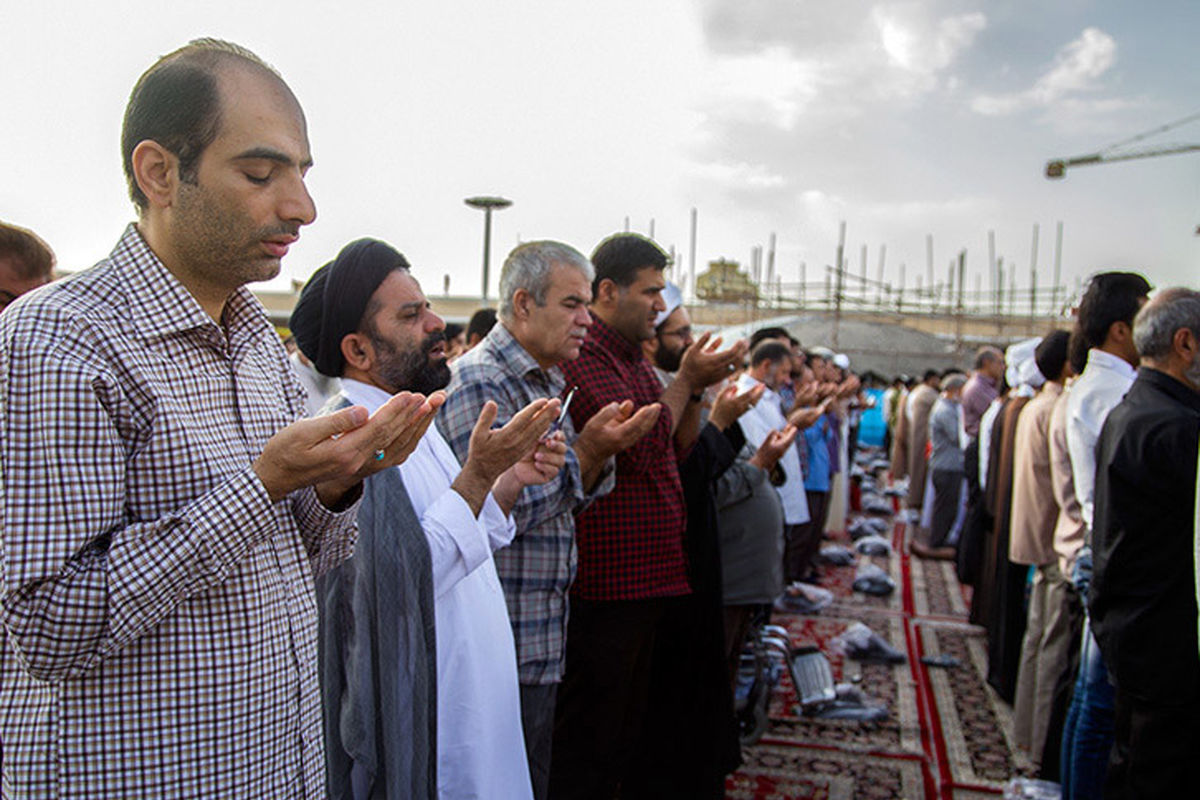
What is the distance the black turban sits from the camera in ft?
7.09

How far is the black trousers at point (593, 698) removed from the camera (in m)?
2.79

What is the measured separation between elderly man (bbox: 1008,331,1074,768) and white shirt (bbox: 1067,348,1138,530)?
78cm

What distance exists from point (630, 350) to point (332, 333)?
1359 millimetres

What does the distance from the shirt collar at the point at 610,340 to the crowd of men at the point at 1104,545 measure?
1.68 metres

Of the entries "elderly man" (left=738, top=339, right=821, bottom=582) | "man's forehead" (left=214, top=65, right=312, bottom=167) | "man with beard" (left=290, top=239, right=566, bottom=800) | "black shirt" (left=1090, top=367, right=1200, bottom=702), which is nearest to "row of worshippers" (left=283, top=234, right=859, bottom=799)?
"man with beard" (left=290, top=239, right=566, bottom=800)

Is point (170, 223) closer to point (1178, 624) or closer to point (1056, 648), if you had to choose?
point (1178, 624)

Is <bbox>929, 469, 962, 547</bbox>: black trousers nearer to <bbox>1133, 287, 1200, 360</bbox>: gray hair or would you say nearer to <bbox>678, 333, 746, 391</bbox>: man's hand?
<bbox>1133, 287, 1200, 360</bbox>: gray hair

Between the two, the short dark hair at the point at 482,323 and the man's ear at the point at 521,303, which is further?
the short dark hair at the point at 482,323

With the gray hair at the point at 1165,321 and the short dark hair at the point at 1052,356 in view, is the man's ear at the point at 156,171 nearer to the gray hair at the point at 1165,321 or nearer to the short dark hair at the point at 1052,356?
the gray hair at the point at 1165,321

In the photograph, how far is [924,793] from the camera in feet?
12.5

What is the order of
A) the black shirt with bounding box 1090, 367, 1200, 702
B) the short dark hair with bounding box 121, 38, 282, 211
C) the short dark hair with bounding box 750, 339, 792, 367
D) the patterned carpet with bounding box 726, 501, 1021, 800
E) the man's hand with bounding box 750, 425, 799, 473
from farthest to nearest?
the short dark hair with bounding box 750, 339, 792, 367
the man's hand with bounding box 750, 425, 799, 473
the patterned carpet with bounding box 726, 501, 1021, 800
the black shirt with bounding box 1090, 367, 1200, 702
the short dark hair with bounding box 121, 38, 282, 211

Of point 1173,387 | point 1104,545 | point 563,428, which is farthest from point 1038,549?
point 563,428

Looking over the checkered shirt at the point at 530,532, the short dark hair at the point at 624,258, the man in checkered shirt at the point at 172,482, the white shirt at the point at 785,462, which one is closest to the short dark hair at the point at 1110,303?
the short dark hair at the point at 624,258

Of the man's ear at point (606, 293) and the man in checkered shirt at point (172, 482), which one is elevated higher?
the man's ear at point (606, 293)
